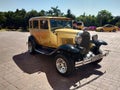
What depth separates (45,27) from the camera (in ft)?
22.6

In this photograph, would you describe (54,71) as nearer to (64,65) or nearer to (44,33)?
(64,65)

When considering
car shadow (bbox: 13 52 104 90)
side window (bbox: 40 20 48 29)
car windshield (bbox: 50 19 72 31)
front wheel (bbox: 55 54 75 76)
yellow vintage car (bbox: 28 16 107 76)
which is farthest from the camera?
side window (bbox: 40 20 48 29)

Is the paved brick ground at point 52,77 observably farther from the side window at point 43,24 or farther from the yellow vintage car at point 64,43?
the side window at point 43,24

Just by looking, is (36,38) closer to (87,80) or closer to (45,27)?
(45,27)

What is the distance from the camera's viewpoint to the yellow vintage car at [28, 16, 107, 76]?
5051 millimetres

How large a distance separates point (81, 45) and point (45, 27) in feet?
7.69

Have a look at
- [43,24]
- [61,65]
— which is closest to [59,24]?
[43,24]

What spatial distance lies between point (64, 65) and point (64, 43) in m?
1.20

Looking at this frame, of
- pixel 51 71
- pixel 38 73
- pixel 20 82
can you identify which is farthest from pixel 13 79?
pixel 51 71

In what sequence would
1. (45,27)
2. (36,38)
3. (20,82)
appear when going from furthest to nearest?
(36,38), (45,27), (20,82)

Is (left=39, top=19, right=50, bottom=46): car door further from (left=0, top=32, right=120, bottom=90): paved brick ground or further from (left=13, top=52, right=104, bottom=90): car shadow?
(left=0, top=32, right=120, bottom=90): paved brick ground

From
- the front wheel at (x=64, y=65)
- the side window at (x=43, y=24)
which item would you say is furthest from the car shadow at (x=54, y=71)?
the side window at (x=43, y=24)

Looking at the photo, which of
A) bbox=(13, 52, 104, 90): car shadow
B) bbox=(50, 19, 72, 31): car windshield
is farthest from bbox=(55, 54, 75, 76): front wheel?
bbox=(50, 19, 72, 31): car windshield

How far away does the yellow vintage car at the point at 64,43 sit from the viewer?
505cm
